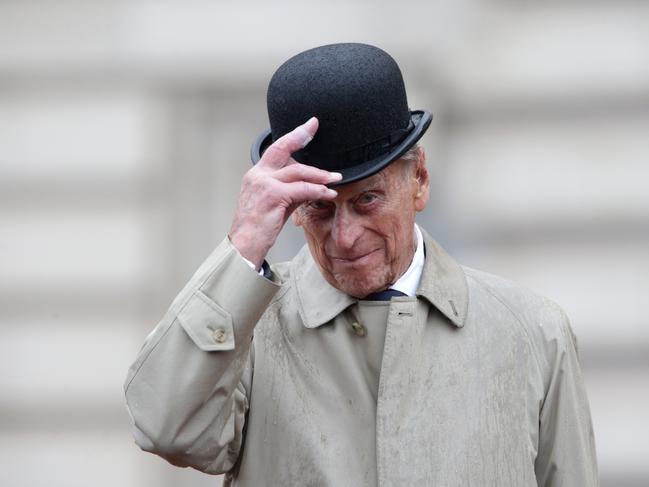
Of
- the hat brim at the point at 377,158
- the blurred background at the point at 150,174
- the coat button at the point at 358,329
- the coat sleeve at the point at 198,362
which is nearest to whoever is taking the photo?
the coat sleeve at the point at 198,362

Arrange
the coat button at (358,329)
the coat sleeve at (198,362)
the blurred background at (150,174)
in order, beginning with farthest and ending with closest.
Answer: the blurred background at (150,174) < the coat button at (358,329) < the coat sleeve at (198,362)

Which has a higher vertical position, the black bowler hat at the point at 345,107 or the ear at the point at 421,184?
the black bowler hat at the point at 345,107

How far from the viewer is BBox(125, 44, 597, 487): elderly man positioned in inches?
109

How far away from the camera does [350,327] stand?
3.01 metres

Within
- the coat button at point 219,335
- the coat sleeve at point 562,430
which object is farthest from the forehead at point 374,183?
the coat sleeve at point 562,430

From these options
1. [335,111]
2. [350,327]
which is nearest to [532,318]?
[350,327]

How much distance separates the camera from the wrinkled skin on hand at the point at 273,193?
2.77 metres

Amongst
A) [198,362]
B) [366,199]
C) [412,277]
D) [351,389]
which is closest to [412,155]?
[366,199]

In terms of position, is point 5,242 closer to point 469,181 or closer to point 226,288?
point 469,181

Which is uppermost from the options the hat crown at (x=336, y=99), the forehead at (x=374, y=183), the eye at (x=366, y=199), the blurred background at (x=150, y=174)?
the hat crown at (x=336, y=99)

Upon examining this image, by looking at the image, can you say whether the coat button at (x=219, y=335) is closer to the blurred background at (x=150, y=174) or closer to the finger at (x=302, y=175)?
the finger at (x=302, y=175)

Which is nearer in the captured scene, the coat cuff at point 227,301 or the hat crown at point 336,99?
the coat cuff at point 227,301

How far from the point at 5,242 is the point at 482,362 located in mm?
3312

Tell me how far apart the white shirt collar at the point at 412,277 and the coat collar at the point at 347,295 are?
0.02 metres
